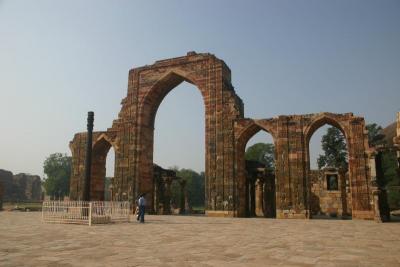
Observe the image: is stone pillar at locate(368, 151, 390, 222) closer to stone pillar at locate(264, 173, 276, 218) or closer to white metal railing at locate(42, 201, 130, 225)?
stone pillar at locate(264, 173, 276, 218)

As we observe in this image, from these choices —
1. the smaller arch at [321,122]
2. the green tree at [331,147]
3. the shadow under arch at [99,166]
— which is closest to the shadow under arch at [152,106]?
the shadow under arch at [99,166]

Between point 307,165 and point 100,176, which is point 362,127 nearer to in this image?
point 307,165

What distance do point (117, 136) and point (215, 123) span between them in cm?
752

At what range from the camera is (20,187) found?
197 feet

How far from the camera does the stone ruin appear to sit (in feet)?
59.2

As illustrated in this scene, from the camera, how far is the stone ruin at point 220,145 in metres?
18.0

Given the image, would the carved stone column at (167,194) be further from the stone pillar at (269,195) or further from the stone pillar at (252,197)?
the stone pillar at (269,195)

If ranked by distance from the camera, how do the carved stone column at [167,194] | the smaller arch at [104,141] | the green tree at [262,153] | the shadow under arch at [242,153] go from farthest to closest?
1. the green tree at [262,153]
2. the carved stone column at [167,194]
3. the smaller arch at [104,141]
4. the shadow under arch at [242,153]

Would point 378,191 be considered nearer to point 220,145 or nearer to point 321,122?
point 321,122

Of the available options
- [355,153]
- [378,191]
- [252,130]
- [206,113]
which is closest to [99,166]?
[206,113]

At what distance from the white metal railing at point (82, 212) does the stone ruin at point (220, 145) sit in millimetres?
7630

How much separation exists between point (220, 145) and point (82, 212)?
991 centimetres

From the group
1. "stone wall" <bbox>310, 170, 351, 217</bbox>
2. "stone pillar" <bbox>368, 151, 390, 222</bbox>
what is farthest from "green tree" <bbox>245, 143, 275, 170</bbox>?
"stone pillar" <bbox>368, 151, 390, 222</bbox>

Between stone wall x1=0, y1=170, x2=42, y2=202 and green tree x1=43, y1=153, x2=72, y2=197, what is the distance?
233cm
